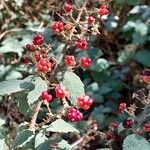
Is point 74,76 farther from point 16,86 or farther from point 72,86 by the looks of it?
point 16,86

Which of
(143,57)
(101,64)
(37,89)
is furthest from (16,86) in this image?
(143,57)

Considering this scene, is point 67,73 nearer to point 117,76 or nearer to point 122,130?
point 122,130

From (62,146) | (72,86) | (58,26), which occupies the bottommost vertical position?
(62,146)

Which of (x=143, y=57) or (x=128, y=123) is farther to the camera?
(x=143, y=57)

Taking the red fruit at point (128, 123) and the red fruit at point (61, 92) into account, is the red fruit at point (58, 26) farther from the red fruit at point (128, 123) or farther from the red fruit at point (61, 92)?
the red fruit at point (128, 123)

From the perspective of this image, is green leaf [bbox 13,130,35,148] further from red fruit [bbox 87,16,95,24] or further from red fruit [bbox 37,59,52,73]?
red fruit [bbox 87,16,95,24]

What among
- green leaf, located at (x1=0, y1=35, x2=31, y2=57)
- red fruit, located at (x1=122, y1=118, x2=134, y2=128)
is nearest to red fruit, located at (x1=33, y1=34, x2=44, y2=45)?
red fruit, located at (x1=122, y1=118, x2=134, y2=128)

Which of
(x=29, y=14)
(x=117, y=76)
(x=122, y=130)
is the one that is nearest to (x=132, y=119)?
(x=122, y=130)
